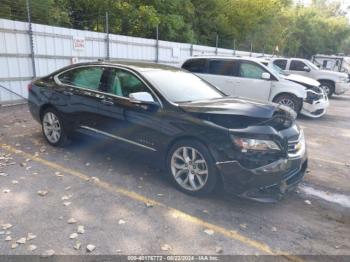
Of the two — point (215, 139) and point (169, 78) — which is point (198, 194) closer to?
point (215, 139)

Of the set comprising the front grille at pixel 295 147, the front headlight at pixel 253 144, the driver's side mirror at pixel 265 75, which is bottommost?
the front grille at pixel 295 147

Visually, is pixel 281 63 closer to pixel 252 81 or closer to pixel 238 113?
pixel 252 81

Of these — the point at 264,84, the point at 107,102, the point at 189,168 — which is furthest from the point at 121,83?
the point at 264,84

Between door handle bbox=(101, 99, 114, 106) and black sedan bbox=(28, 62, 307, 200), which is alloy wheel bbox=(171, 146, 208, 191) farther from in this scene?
door handle bbox=(101, 99, 114, 106)

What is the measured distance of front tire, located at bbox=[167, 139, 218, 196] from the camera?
157 inches

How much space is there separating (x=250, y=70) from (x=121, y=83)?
5.87 meters

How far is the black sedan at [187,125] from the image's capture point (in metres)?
3.78

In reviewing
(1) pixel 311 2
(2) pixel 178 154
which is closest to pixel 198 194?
(2) pixel 178 154

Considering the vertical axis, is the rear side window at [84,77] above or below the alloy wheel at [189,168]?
above

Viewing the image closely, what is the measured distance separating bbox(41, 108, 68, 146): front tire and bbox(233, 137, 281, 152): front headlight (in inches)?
128

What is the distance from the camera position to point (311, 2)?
80750 mm

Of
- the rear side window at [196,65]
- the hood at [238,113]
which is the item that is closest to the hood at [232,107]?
the hood at [238,113]

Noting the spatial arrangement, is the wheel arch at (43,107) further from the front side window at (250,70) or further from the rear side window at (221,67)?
the front side window at (250,70)

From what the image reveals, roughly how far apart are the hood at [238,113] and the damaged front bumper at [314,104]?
5.74m
